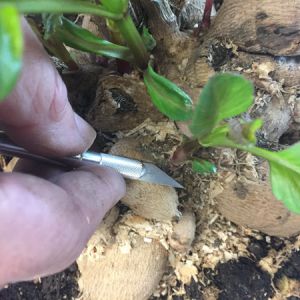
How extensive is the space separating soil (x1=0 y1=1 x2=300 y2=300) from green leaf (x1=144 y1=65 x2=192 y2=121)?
0.40 feet

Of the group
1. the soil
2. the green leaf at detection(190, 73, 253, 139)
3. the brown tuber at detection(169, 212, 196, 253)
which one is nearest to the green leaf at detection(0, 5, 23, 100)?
the green leaf at detection(190, 73, 253, 139)

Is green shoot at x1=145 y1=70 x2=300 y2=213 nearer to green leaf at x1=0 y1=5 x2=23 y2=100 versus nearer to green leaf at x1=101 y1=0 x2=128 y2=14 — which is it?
green leaf at x1=101 y1=0 x2=128 y2=14

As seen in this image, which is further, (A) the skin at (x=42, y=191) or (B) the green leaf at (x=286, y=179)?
(B) the green leaf at (x=286, y=179)

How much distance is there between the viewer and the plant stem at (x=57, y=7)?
35cm

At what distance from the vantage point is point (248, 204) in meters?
0.76

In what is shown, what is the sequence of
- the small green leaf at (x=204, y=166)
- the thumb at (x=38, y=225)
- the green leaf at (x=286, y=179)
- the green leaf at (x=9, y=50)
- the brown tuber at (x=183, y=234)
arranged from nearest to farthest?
the green leaf at (x=9, y=50)
the thumb at (x=38, y=225)
the green leaf at (x=286, y=179)
the small green leaf at (x=204, y=166)
the brown tuber at (x=183, y=234)

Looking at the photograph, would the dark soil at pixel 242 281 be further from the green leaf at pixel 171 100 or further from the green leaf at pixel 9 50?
the green leaf at pixel 9 50

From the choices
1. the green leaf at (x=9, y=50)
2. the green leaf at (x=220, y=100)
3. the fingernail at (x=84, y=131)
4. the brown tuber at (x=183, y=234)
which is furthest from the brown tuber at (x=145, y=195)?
the green leaf at (x=9, y=50)

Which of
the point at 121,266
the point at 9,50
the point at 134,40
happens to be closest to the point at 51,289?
the point at 121,266

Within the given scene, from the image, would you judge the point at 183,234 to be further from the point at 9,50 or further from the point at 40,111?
the point at 9,50

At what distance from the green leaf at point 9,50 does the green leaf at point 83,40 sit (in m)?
0.34

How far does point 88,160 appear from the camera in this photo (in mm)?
→ 652

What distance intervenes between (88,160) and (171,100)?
15 centimetres

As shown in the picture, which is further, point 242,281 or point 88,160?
point 242,281
